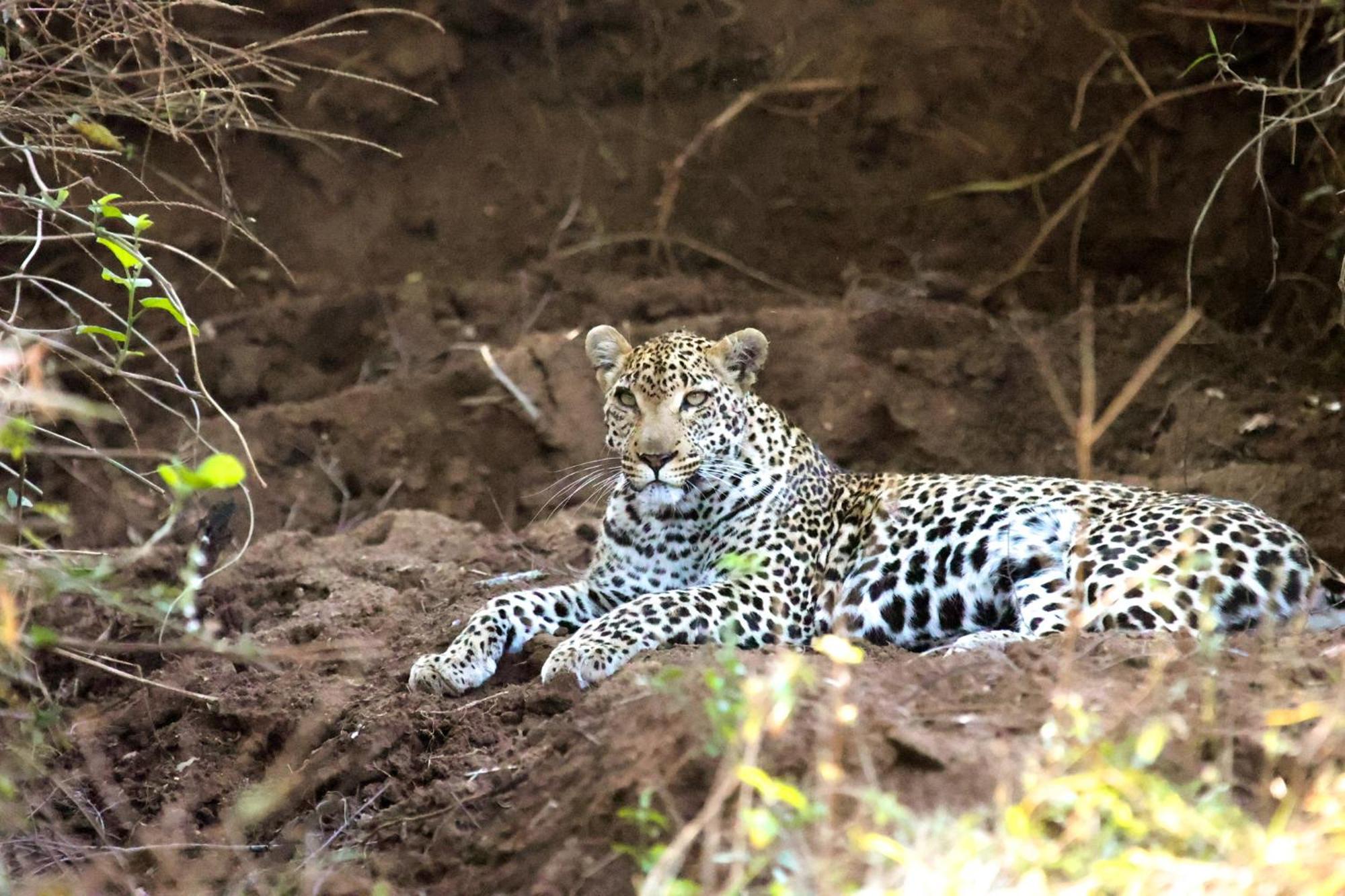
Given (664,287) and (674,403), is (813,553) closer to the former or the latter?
(674,403)

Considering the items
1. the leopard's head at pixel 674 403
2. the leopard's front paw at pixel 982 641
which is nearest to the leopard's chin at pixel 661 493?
the leopard's head at pixel 674 403

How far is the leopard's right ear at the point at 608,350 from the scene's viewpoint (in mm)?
8820

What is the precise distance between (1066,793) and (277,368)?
8.65 metres

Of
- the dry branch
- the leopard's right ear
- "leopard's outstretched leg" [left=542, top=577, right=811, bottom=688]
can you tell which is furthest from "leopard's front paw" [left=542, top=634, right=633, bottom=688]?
the dry branch

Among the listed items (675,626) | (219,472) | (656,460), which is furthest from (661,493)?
(219,472)

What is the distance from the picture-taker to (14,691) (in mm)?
7402

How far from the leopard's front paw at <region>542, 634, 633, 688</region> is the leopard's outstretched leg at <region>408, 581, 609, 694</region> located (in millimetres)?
397

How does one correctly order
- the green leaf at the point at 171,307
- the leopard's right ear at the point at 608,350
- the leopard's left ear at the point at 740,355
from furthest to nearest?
the leopard's right ear at the point at 608,350
the leopard's left ear at the point at 740,355
the green leaf at the point at 171,307

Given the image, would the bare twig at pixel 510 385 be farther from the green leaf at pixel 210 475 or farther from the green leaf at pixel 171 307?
the green leaf at pixel 210 475

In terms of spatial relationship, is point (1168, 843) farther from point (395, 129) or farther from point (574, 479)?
point (395, 129)

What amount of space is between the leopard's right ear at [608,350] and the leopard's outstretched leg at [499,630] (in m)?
1.12

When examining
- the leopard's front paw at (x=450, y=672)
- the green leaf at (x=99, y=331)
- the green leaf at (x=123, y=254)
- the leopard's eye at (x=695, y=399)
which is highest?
the green leaf at (x=123, y=254)

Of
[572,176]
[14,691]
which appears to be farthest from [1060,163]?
[14,691]

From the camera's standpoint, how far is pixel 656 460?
27.0 ft
